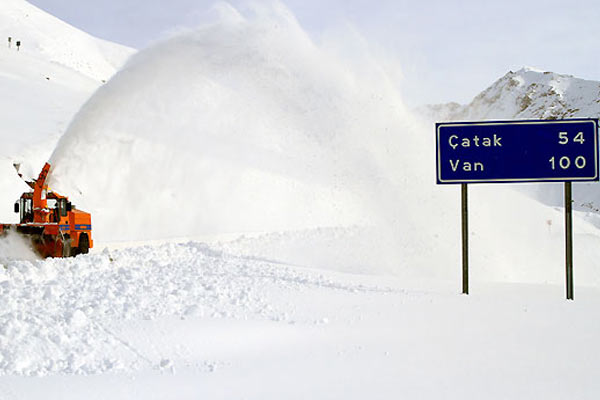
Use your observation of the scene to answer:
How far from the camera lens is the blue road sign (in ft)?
28.8

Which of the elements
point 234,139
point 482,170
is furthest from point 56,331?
point 234,139

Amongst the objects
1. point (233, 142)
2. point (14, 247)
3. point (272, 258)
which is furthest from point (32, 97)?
point (272, 258)

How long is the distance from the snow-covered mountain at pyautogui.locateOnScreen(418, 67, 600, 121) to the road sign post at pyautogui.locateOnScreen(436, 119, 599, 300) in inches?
3663

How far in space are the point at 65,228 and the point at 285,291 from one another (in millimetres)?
5646

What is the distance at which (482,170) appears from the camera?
8.99 meters

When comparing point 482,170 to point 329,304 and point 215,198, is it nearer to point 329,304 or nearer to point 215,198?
point 329,304

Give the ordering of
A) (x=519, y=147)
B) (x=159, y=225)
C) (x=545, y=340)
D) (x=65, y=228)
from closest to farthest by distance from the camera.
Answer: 1. (x=545, y=340)
2. (x=519, y=147)
3. (x=65, y=228)
4. (x=159, y=225)

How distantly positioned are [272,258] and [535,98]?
455 ft

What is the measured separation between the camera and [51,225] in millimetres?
10734

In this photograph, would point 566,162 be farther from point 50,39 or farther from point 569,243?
point 50,39

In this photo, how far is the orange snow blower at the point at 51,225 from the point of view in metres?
10.7

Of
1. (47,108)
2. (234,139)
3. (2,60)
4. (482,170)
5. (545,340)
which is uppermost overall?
(2,60)

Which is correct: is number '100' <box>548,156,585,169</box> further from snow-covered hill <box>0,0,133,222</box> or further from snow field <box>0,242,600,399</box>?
snow-covered hill <box>0,0,133,222</box>

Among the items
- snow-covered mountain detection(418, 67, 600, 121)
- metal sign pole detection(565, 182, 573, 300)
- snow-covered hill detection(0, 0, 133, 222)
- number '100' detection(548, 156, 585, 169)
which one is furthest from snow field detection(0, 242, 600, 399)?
snow-covered mountain detection(418, 67, 600, 121)
